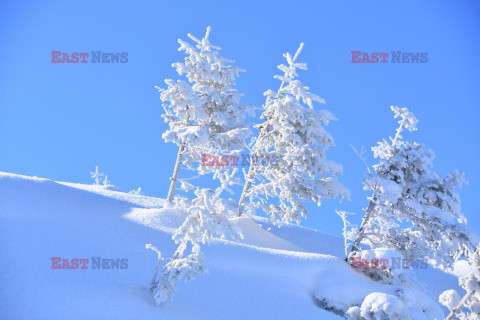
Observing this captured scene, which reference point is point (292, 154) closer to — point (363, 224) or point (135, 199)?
point (363, 224)

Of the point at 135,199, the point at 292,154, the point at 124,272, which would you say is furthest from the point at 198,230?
the point at 135,199

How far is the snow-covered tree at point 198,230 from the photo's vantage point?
8.44 meters

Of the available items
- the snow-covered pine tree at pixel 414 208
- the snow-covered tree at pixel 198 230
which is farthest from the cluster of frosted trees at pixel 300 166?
the snow-covered tree at pixel 198 230

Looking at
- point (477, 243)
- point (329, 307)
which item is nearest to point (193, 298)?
point (329, 307)

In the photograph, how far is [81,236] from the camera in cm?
1246

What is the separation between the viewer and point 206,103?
18500 millimetres

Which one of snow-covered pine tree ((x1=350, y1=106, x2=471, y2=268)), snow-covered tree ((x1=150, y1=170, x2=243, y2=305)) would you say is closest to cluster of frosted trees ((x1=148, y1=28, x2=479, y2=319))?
snow-covered pine tree ((x1=350, y1=106, x2=471, y2=268))

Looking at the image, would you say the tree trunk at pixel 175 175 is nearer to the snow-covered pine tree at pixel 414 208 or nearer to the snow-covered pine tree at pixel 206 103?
the snow-covered pine tree at pixel 206 103

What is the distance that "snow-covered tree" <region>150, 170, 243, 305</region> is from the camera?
8.44m

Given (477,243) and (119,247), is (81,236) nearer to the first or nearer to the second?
(119,247)

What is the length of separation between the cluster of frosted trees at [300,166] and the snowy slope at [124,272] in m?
1.86

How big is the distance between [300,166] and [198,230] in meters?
10.2

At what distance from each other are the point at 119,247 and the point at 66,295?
12.5 ft

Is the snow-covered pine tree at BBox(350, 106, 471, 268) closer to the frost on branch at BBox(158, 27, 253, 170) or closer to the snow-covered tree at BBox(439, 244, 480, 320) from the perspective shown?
the snow-covered tree at BBox(439, 244, 480, 320)
